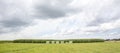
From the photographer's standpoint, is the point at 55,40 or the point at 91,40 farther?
the point at 55,40

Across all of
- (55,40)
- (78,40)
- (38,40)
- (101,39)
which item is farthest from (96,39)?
(38,40)

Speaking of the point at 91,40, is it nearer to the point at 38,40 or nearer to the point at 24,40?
the point at 38,40

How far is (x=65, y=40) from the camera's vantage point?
147125mm

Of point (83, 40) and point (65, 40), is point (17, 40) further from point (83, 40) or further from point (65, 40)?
point (83, 40)

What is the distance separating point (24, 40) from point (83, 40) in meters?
41.6

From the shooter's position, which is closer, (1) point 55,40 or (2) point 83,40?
(2) point 83,40

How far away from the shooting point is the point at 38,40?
466 feet

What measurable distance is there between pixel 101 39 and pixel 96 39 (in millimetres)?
3468

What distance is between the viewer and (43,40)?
142m

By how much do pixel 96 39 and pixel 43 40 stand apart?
123ft

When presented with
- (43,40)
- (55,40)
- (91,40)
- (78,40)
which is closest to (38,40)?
(43,40)

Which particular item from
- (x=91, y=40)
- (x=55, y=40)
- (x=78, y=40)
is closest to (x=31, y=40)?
(x=55, y=40)

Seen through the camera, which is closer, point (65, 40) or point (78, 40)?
point (78, 40)

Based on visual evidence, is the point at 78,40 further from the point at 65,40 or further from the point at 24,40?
the point at 24,40
